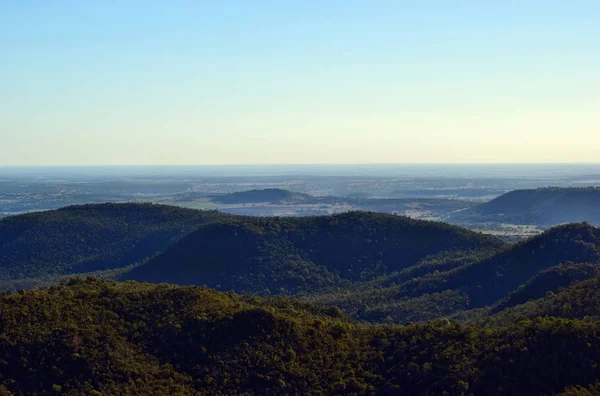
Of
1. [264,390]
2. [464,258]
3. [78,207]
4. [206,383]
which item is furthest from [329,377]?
[78,207]

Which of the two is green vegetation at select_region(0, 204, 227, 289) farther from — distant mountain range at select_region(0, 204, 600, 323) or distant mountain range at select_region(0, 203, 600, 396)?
distant mountain range at select_region(0, 203, 600, 396)

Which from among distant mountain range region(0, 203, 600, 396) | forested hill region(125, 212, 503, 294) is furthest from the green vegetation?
distant mountain range region(0, 203, 600, 396)

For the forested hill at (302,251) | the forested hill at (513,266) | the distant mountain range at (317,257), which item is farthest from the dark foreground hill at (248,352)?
the forested hill at (302,251)

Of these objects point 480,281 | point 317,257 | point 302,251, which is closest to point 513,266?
point 480,281

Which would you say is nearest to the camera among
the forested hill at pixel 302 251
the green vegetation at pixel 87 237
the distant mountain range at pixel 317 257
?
the distant mountain range at pixel 317 257

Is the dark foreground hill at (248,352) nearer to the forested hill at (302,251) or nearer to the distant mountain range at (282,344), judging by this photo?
the distant mountain range at (282,344)

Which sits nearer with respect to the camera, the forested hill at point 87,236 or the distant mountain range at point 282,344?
the distant mountain range at point 282,344
